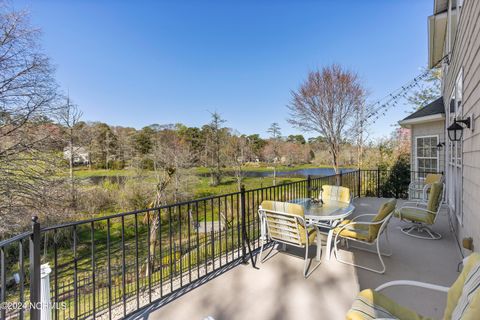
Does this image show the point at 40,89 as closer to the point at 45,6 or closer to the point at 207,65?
the point at 45,6

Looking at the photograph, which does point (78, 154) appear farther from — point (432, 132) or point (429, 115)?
point (432, 132)

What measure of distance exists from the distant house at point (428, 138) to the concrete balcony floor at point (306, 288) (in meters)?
4.42

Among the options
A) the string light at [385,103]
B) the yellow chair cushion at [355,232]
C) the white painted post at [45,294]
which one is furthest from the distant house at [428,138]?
the white painted post at [45,294]

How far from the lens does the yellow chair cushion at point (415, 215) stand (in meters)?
3.69

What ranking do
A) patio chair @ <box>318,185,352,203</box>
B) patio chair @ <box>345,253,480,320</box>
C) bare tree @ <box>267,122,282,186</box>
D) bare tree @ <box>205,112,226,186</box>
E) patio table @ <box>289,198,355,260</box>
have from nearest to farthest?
1. patio chair @ <box>345,253,480,320</box>
2. patio table @ <box>289,198,355,260</box>
3. patio chair @ <box>318,185,352,203</box>
4. bare tree @ <box>205,112,226,186</box>
5. bare tree @ <box>267,122,282,186</box>

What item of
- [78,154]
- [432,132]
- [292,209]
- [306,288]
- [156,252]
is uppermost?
[432,132]

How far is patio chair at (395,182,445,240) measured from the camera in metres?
3.68

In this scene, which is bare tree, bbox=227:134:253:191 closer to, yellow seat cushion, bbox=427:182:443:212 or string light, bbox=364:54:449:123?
string light, bbox=364:54:449:123

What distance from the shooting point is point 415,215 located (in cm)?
390

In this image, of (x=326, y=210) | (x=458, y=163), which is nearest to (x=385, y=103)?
(x=458, y=163)

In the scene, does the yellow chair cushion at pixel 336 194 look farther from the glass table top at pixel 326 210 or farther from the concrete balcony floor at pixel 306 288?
the concrete balcony floor at pixel 306 288

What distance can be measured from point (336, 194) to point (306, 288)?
2.10 metres

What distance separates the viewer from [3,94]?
20.4 ft

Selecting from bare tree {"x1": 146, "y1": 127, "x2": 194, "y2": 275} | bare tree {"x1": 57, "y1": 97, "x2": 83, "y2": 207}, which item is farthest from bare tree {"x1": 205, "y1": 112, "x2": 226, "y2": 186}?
bare tree {"x1": 57, "y1": 97, "x2": 83, "y2": 207}
